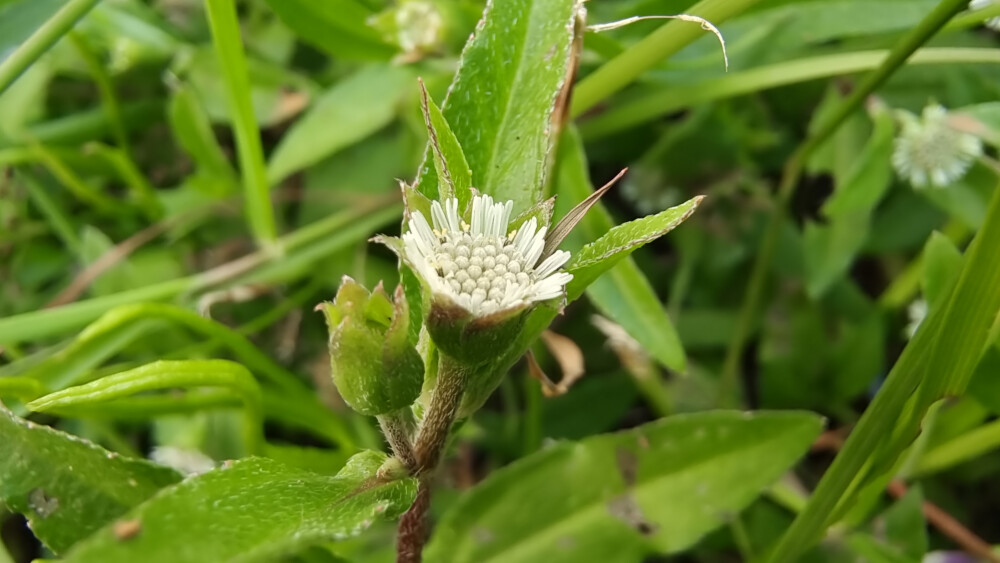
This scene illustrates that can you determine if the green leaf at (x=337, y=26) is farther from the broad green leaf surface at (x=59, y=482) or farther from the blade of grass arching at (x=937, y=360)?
the blade of grass arching at (x=937, y=360)

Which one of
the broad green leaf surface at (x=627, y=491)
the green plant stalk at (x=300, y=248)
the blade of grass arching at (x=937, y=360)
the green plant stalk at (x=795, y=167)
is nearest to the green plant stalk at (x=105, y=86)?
the green plant stalk at (x=300, y=248)

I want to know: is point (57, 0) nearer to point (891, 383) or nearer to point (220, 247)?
point (220, 247)

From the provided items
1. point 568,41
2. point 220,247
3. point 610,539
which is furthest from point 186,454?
point 568,41

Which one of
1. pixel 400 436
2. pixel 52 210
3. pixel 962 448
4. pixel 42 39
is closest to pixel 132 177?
pixel 52 210

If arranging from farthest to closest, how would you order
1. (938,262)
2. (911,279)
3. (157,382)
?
(911,279) → (938,262) → (157,382)

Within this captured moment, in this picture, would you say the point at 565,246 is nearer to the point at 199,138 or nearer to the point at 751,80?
the point at 751,80

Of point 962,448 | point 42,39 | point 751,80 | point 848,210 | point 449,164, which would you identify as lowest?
point 962,448
